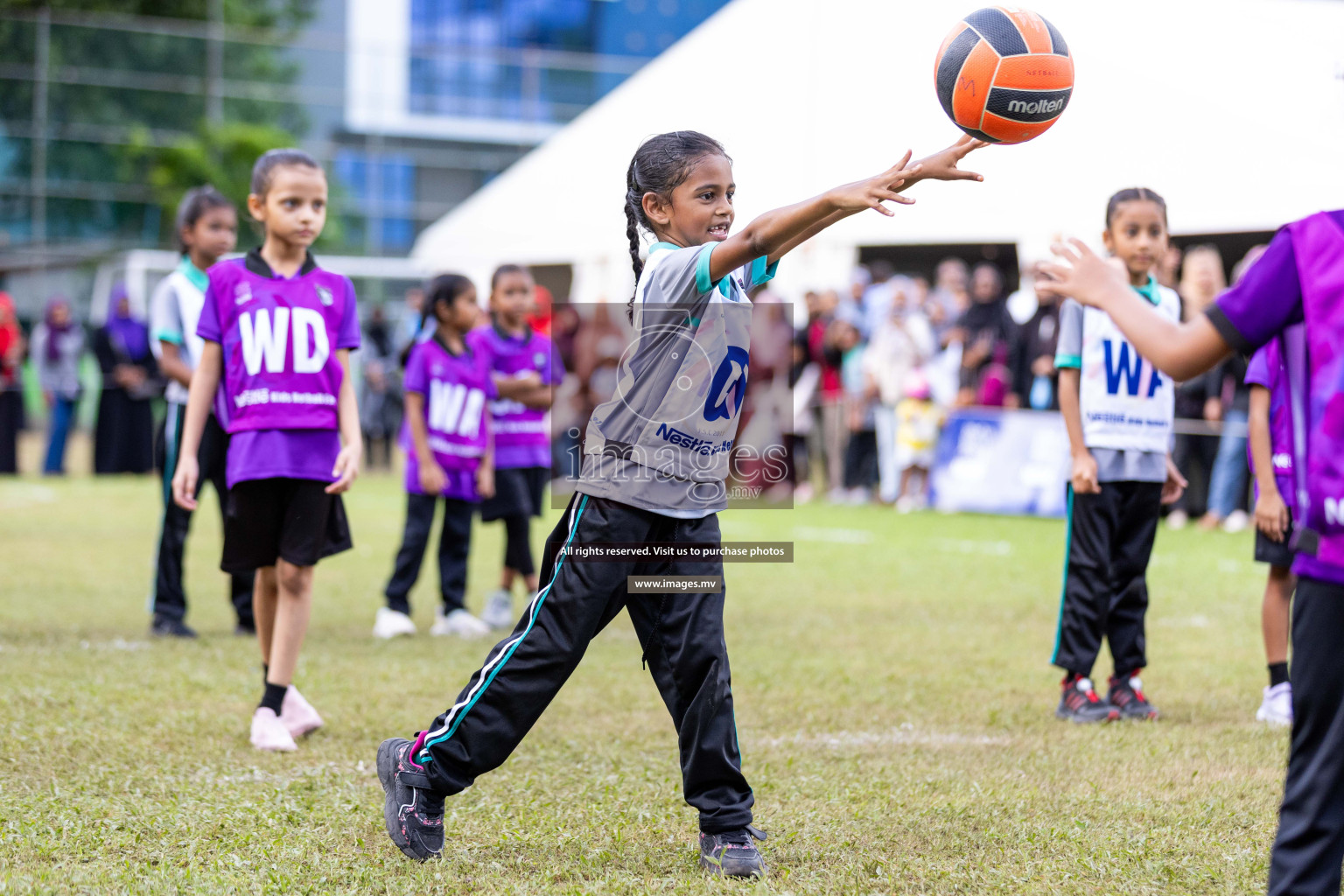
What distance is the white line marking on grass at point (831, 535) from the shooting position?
11.3m

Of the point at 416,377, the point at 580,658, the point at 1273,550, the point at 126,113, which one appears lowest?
the point at 580,658

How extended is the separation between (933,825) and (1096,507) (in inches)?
74.5

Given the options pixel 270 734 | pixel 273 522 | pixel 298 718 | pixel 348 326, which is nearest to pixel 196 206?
pixel 348 326

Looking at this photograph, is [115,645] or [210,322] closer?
[210,322]

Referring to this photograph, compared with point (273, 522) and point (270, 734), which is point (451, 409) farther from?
point (270, 734)

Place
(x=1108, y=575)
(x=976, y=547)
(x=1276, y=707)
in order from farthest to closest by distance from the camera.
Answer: (x=976, y=547) < (x=1108, y=575) < (x=1276, y=707)

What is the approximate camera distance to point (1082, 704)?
5.12 m

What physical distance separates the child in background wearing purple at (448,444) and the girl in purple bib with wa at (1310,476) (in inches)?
201

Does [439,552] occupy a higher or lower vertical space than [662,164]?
lower

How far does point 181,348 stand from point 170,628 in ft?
4.54

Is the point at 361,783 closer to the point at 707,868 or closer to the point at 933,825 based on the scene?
the point at 707,868

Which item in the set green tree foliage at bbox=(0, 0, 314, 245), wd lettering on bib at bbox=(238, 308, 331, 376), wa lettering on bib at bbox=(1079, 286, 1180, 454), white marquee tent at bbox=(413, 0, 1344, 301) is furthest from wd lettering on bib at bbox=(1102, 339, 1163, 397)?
green tree foliage at bbox=(0, 0, 314, 245)

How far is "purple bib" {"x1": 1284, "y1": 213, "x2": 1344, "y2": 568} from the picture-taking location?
2314 millimetres

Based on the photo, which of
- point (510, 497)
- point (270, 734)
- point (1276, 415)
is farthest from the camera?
point (510, 497)
